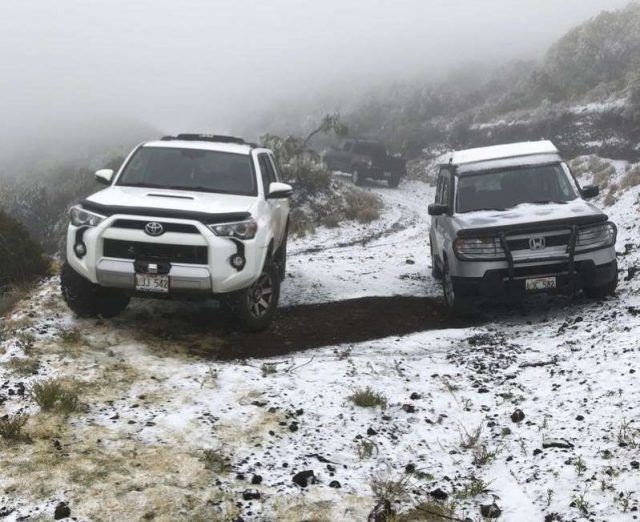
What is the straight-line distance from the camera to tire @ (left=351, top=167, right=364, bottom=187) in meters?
27.4

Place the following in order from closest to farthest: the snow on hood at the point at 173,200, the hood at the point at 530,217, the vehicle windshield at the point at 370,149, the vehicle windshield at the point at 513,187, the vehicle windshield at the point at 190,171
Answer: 1. the snow on hood at the point at 173,200
2. the hood at the point at 530,217
3. the vehicle windshield at the point at 190,171
4. the vehicle windshield at the point at 513,187
5. the vehicle windshield at the point at 370,149

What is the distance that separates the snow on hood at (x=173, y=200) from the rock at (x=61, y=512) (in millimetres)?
3624

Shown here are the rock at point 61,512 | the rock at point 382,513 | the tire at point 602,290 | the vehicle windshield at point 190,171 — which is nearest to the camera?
the rock at point 61,512

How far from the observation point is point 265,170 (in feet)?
28.7

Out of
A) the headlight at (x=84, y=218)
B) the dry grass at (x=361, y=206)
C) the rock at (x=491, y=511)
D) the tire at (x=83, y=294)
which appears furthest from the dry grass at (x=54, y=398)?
the dry grass at (x=361, y=206)

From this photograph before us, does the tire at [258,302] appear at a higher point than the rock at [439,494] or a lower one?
lower

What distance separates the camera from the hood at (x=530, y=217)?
7605 mm

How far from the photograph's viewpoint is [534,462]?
425 centimetres

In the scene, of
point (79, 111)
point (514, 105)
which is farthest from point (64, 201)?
point (79, 111)

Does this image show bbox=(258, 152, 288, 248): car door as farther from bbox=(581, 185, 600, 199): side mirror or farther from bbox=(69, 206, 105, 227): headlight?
bbox=(581, 185, 600, 199): side mirror

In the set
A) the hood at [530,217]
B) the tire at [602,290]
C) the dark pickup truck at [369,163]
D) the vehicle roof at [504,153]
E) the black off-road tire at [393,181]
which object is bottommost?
the black off-road tire at [393,181]

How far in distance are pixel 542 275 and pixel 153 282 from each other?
4.63m

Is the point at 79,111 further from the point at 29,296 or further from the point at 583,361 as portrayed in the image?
the point at 583,361

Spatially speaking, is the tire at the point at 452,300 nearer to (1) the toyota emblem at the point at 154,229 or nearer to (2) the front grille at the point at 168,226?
(2) the front grille at the point at 168,226
